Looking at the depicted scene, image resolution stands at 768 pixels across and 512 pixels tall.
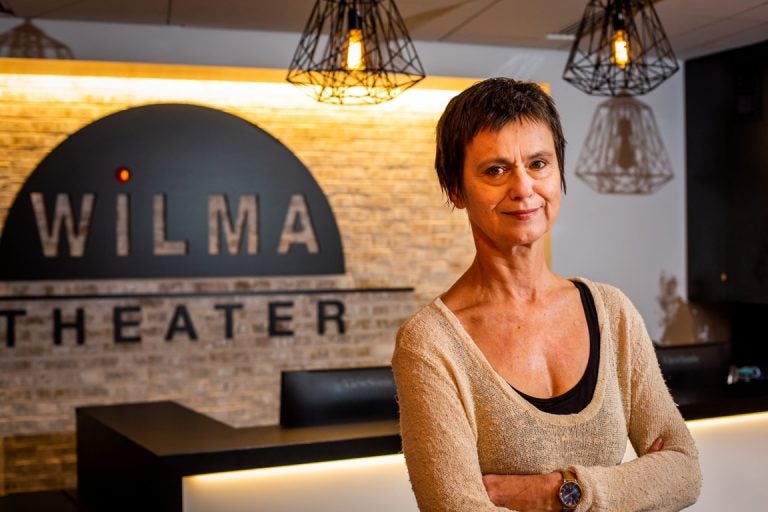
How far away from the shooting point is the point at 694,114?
6.16 meters

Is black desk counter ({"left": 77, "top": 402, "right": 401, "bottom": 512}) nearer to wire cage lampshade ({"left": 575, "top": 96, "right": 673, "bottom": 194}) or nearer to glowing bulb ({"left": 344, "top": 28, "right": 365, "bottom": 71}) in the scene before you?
glowing bulb ({"left": 344, "top": 28, "right": 365, "bottom": 71})

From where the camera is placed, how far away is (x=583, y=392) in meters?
1.42

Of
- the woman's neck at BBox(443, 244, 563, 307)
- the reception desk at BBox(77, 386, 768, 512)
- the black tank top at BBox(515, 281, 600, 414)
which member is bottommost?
the reception desk at BBox(77, 386, 768, 512)

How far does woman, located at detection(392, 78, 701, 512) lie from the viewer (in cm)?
137

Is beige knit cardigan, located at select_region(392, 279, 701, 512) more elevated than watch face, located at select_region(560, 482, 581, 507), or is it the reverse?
beige knit cardigan, located at select_region(392, 279, 701, 512)

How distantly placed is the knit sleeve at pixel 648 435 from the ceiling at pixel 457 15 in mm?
3358

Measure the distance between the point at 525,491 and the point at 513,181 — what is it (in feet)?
1.45

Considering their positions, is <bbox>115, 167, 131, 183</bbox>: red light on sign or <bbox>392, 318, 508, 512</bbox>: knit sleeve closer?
<bbox>392, 318, 508, 512</bbox>: knit sleeve

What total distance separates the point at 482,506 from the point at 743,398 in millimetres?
2180

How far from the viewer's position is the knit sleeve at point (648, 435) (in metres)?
1.46

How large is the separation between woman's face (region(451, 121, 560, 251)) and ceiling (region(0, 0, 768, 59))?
10.9ft

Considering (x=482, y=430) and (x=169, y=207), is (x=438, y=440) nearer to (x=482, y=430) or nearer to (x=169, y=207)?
(x=482, y=430)

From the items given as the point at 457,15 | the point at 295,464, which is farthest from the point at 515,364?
the point at 457,15

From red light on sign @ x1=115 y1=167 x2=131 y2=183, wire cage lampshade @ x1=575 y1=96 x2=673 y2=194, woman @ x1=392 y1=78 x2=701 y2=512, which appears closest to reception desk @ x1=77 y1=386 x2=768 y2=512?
woman @ x1=392 y1=78 x2=701 y2=512
